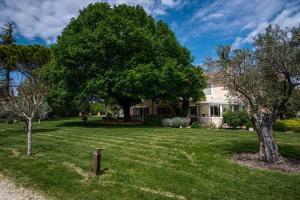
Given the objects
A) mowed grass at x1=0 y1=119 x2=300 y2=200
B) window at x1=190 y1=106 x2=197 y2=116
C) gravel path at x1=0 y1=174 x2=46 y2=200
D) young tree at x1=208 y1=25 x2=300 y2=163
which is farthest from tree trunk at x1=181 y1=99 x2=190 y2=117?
gravel path at x1=0 y1=174 x2=46 y2=200

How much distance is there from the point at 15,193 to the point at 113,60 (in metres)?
22.8

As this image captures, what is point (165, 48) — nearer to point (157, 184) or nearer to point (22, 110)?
point (22, 110)

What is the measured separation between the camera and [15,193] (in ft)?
22.6

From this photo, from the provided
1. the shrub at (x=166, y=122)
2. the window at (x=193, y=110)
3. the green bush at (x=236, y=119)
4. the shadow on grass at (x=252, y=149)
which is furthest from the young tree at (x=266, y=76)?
the window at (x=193, y=110)

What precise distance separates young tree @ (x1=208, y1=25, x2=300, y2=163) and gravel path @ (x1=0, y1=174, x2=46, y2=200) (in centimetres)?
841

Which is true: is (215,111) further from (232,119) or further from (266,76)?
(266,76)

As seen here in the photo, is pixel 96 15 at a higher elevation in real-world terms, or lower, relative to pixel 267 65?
higher

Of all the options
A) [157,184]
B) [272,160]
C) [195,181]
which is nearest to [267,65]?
[272,160]

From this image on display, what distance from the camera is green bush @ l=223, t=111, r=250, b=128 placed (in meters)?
26.2

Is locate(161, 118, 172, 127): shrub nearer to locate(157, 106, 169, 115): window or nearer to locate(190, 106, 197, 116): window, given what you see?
locate(190, 106, 197, 116): window

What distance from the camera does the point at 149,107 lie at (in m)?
43.9

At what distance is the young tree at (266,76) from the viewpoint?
9.67 meters

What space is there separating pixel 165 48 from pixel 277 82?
2156 centimetres

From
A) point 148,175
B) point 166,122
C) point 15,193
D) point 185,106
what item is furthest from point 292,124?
point 15,193
